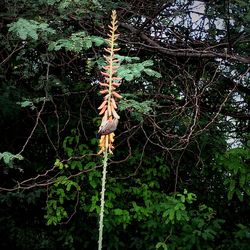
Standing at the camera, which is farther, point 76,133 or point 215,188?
point 215,188

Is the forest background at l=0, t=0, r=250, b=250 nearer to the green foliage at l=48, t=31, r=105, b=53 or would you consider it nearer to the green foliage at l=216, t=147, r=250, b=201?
the green foliage at l=216, t=147, r=250, b=201

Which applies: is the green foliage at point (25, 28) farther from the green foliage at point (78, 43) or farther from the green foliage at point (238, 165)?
the green foliage at point (238, 165)

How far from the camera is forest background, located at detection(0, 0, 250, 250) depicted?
4.79 m

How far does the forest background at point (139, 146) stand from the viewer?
479cm

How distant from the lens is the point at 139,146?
6.08 metres

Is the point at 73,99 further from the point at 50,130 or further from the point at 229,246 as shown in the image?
the point at 229,246

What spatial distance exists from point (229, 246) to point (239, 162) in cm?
152

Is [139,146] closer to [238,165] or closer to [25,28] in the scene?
[238,165]

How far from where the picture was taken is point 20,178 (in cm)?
611

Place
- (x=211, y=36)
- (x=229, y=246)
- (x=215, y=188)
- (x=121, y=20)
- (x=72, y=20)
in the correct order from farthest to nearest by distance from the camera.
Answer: (x=215, y=188) < (x=229, y=246) < (x=211, y=36) < (x=121, y=20) < (x=72, y=20)

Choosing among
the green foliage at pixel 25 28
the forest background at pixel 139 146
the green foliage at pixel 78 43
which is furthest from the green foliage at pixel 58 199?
the green foliage at pixel 25 28

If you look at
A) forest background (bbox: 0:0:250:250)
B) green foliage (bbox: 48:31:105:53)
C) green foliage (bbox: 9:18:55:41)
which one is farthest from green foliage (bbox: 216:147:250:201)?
green foliage (bbox: 9:18:55:41)

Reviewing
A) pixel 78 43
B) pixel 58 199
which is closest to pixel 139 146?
pixel 58 199

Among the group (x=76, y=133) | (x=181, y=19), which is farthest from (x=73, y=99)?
(x=181, y=19)
